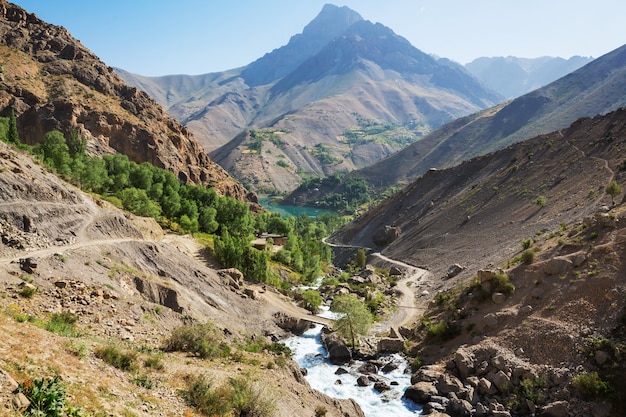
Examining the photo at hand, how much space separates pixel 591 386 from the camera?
30.4 metres

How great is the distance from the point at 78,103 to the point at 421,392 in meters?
109

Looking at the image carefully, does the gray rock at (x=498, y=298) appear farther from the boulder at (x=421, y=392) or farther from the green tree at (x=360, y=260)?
the green tree at (x=360, y=260)

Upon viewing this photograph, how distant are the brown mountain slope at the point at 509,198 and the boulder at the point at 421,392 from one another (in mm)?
30486

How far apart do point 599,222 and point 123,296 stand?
49831 mm

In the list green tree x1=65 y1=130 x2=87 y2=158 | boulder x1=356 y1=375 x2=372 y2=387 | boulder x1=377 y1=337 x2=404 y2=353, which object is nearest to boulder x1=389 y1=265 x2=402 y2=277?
boulder x1=377 y1=337 x2=404 y2=353

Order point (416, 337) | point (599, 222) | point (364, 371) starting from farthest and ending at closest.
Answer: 1. point (416, 337)
2. point (599, 222)
3. point (364, 371)

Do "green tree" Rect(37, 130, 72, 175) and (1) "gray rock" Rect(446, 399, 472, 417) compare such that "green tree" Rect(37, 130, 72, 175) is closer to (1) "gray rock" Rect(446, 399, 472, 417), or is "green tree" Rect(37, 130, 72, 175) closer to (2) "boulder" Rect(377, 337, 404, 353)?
(2) "boulder" Rect(377, 337, 404, 353)

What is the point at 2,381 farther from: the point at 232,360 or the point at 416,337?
the point at 416,337

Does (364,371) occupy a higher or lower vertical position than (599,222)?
lower

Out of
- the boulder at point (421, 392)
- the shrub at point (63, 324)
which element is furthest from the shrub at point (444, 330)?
the shrub at point (63, 324)

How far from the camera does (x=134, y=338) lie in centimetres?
2822

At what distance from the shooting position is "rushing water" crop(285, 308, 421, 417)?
112ft

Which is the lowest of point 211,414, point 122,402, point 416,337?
point 416,337

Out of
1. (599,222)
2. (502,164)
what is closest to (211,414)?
(599,222)
